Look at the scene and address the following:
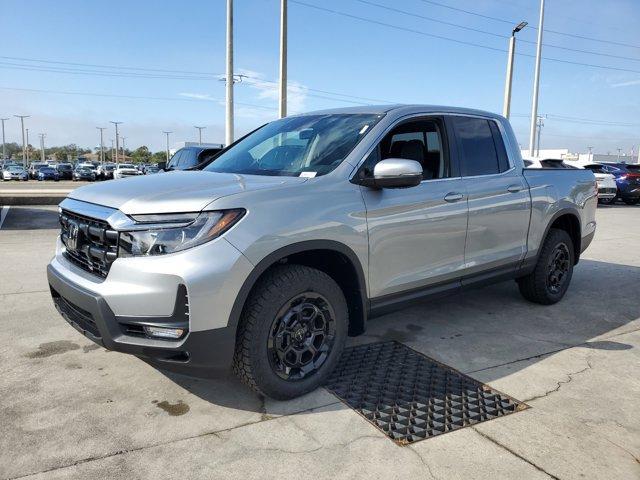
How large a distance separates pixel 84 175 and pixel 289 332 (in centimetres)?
4781

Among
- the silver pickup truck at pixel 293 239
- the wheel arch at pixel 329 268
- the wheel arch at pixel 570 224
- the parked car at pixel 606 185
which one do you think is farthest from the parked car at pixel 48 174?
the wheel arch at pixel 329 268

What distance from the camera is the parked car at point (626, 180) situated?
825 inches

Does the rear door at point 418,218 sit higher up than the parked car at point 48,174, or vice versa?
the rear door at point 418,218

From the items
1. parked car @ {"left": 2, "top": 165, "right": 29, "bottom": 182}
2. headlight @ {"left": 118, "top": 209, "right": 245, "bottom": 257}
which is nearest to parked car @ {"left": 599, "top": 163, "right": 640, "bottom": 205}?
headlight @ {"left": 118, "top": 209, "right": 245, "bottom": 257}

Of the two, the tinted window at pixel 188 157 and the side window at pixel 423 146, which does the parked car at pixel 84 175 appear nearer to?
the tinted window at pixel 188 157

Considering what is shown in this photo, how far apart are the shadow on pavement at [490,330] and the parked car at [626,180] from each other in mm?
17306

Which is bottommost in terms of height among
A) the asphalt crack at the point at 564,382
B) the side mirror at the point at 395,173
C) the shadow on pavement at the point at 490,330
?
the shadow on pavement at the point at 490,330

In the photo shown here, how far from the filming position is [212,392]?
330 cm

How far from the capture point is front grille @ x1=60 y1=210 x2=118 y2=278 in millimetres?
2826

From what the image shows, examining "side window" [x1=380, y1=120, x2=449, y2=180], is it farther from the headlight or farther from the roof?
the headlight

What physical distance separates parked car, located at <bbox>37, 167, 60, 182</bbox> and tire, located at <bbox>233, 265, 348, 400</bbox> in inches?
1913

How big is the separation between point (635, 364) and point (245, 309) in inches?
117

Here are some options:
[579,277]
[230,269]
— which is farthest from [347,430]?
[579,277]

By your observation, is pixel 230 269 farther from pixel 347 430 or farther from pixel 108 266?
pixel 347 430
